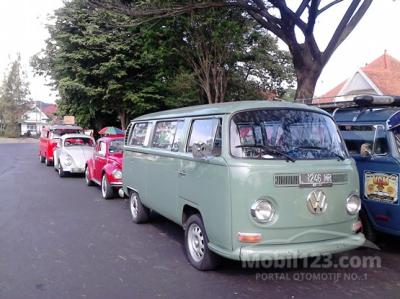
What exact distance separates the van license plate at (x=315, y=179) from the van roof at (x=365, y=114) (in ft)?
5.99

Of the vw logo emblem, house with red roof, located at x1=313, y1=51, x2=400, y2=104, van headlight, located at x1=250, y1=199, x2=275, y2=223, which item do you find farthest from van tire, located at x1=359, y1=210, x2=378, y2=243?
house with red roof, located at x1=313, y1=51, x2=400, y2=104

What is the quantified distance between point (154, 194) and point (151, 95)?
16166 millimetres

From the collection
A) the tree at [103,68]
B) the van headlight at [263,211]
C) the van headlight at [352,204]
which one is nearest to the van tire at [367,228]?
the van headlight at [352,204]

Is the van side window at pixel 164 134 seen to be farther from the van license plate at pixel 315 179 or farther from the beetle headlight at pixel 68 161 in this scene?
the beetle headlight at pixel 68 161

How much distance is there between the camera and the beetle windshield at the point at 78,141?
16859mm

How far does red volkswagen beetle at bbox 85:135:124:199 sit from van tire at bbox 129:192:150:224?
2363mm

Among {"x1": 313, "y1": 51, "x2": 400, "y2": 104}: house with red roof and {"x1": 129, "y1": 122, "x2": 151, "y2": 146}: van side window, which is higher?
{"x1": 313, "y1": 51, "x2": 400, "y2": 104}: house with red roof

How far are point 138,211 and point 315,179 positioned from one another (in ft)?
13.7

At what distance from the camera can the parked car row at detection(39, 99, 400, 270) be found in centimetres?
474

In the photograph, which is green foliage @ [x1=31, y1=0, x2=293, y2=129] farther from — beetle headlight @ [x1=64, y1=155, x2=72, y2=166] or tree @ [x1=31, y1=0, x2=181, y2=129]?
beetle headlight @ [x1=64, y1=155, x2=72, y2=166]

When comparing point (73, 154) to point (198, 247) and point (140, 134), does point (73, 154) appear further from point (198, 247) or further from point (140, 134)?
point (198, 247)

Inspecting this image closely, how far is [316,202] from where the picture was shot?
16.2 ft

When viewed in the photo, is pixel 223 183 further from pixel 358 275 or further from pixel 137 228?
pixel 137 228

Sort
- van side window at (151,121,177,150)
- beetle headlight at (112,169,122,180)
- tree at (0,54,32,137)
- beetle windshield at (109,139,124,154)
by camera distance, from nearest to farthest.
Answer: van side window at (151,121,177,150) < beetle headlight at (112,169,122,180) < beetle windshield at (109,139,124,154) < tree at (0,54,32,137)
